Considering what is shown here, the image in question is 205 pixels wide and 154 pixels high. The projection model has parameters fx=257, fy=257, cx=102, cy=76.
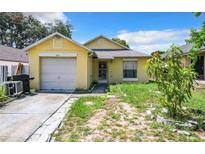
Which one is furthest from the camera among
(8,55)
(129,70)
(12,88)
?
(129,70)

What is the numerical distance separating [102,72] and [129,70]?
2.34m

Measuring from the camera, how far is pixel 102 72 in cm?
2212

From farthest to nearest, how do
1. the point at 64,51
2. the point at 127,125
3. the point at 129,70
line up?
the point at 129,70, the point at 64,51, the point at 127,125

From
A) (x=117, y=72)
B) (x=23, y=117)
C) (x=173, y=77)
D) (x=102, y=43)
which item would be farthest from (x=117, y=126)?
(x=102, y=43)

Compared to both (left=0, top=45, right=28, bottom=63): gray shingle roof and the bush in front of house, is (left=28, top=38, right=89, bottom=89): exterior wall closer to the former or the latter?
(left=0, top=45, right=28, bottom=63): gray shingle roof

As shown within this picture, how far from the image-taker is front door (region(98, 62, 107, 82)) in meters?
22.0

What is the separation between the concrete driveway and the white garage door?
14.9 feet

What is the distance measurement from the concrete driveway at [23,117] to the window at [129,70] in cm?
1093

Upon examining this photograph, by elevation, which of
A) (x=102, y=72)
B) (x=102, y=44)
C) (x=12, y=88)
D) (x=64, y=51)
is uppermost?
(x=102, y=44)

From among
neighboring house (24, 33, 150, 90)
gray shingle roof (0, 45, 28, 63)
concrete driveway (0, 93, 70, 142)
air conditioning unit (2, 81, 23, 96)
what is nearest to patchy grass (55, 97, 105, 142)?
concrete driveway (0, 93, 70, 142)

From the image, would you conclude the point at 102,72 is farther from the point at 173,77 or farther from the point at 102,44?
the point at 173,77

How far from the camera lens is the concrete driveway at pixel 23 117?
20.8ft
